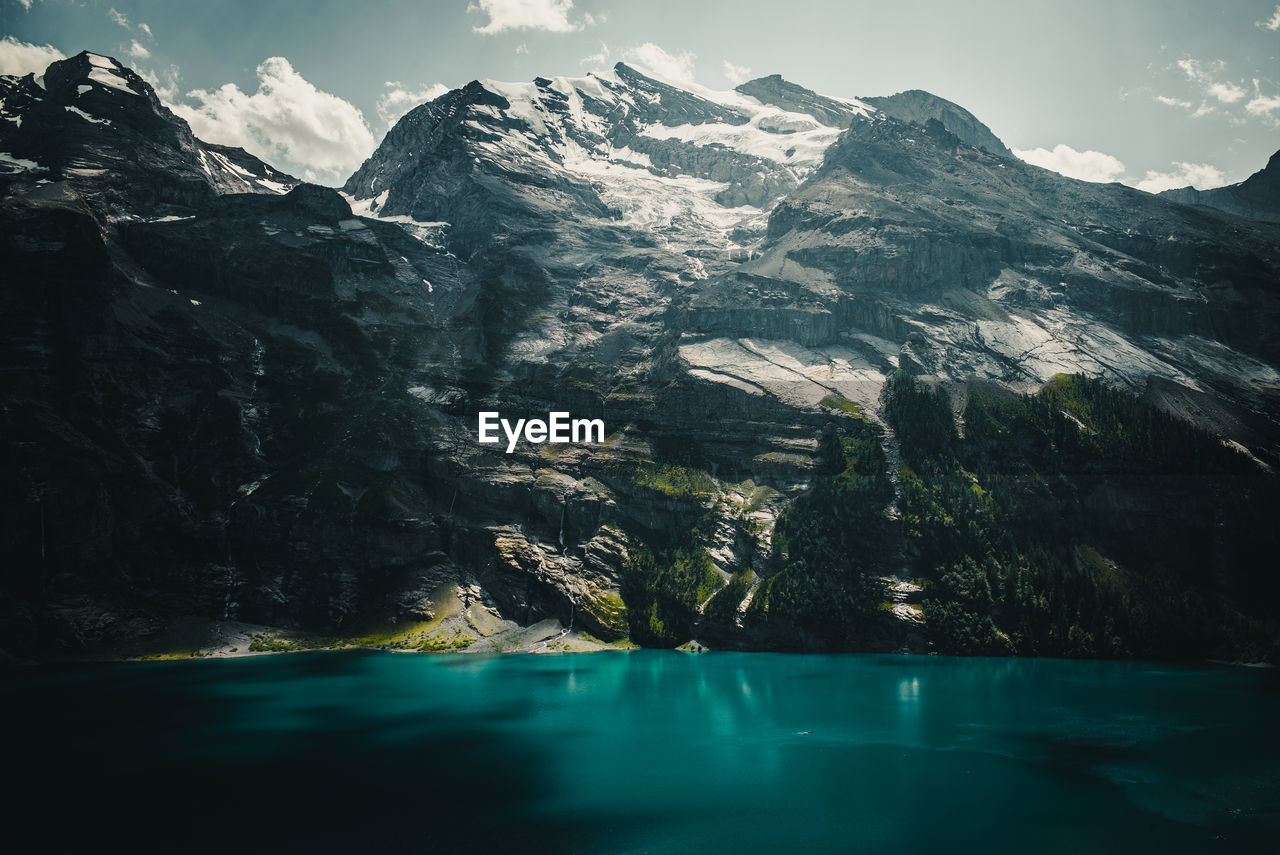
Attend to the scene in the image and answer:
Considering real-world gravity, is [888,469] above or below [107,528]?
above

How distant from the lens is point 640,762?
219ft

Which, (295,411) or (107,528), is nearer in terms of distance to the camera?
(107,528)

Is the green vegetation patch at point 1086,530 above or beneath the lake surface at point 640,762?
above

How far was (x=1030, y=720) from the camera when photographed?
8100cm

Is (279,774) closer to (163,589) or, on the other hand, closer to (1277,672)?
(163,589)

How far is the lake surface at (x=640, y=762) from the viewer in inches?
1933

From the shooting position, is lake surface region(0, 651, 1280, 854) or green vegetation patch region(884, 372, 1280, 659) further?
green vegetation patch region(884, 372, 1280, 659)

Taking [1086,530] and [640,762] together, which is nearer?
[640,762]

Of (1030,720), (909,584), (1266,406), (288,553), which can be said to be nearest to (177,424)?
(288,553)

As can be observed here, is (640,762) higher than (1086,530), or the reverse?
(1086,530)

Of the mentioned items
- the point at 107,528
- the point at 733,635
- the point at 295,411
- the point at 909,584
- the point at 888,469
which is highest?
the point at 295,411

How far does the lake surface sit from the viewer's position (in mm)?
49094

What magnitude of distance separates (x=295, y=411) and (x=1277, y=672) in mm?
200923

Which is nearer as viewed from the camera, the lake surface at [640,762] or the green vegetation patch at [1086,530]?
the lake surface at [640,762]
